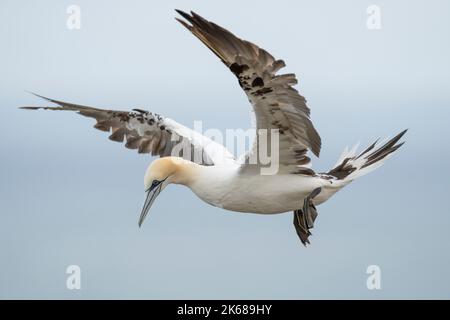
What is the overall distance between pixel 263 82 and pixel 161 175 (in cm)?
176

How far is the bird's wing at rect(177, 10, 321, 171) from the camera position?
7605mm

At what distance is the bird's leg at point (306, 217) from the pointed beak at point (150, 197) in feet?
4.56

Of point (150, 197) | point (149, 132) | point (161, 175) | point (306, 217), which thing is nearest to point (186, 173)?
point (161, 175)

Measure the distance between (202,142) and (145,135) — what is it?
730mm

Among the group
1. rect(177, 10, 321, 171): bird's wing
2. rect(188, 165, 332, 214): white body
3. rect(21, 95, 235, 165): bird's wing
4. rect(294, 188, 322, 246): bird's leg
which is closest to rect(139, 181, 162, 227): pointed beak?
rect(188, 165, 332, 214): white body

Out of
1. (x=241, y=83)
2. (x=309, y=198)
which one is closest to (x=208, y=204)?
(x=309, y=198)

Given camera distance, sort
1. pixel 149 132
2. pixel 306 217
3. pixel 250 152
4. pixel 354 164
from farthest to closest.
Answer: pixel 149 132
pixel 354 164
pixel 306 217
pixel 250 152

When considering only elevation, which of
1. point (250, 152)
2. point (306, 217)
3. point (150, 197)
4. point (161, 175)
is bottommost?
point (306, 217)

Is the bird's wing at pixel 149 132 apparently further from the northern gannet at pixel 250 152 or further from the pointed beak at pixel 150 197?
the pointed beak at pixel 150 197

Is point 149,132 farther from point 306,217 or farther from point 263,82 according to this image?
point 263,82

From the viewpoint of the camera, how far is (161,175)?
29.9ft

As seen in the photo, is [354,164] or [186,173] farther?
[354,164]

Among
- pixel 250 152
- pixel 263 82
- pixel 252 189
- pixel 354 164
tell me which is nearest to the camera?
pixel 263 82

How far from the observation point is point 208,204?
909 cm
